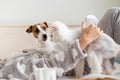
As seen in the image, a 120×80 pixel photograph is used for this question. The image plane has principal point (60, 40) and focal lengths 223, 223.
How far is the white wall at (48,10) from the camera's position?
1.99 m

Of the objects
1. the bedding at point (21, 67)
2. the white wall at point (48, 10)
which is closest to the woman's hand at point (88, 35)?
the bedding at point (21, 67)

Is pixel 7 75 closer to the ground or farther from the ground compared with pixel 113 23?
closer to the ground

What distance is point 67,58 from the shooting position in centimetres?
102

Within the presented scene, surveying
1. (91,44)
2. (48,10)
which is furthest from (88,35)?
(48,10)

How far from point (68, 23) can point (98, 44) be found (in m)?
1.08

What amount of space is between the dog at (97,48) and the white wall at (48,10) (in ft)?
3.29

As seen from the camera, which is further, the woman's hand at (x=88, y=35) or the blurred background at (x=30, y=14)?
the blurred background at (x=30, y=14)

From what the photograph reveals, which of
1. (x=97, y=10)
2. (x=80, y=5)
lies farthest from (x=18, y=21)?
(x=97, y=10)

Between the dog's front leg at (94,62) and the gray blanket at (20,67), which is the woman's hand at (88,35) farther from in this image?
the gray blanket at (20,67)

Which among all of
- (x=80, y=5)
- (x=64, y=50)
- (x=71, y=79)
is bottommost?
(x=71, y=79)

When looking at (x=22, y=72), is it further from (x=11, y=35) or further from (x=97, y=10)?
(x=97, y=10)

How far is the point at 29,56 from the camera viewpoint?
108cm

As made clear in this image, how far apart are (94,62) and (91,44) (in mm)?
89

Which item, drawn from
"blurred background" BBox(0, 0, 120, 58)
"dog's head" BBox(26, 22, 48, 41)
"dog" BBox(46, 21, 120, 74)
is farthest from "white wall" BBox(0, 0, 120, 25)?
"dog" BBox(46, 21, 120, 74)
